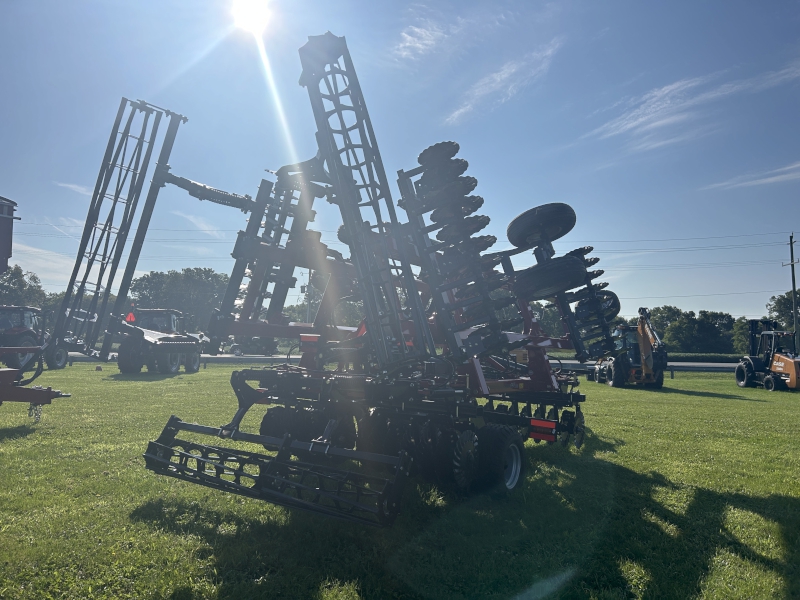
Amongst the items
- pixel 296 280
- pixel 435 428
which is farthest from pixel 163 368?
pixel 435 428

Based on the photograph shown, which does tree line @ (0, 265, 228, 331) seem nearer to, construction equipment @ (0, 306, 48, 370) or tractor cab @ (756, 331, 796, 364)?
construction equipment @ (0, 306, 48, 370)

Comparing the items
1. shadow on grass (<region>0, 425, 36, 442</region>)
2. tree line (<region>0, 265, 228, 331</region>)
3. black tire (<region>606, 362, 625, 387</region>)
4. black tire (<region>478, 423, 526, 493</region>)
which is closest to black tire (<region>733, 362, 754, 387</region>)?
black tire (<region>606, 362, 625, 387</region>)

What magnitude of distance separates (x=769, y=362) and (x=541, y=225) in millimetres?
22451

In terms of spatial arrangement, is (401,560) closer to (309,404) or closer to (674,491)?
(309,404)

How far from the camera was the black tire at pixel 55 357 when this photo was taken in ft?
66.9

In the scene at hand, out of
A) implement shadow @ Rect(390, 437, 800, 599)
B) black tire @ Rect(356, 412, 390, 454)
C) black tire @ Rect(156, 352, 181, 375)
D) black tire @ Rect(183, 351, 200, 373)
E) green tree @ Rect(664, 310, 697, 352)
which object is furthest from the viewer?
green tree @ Rect(664, 310, 697, 352)

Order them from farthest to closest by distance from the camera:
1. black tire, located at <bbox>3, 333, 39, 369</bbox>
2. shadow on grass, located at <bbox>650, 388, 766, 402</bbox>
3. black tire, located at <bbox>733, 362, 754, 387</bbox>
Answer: black tire, located at <bbox>733, 362, 754, 387</bbox> → black tire, located at <bbox>3, 333, 39, 369</bbox> → shadow on grass, located at <bbox>650, 388, 766, 402</bbox>

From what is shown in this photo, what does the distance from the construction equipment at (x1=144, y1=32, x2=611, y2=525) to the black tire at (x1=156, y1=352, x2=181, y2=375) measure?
678 inches

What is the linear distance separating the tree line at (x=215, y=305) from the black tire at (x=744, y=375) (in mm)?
36131

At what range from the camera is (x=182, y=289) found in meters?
82.3

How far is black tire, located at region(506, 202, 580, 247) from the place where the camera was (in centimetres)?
729

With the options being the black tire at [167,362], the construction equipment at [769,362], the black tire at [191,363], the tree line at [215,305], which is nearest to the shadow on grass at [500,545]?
the black tire at [167,362]

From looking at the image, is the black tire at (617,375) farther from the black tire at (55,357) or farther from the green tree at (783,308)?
the green tree at (783,308)

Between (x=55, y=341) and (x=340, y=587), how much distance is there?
20.3 meters
